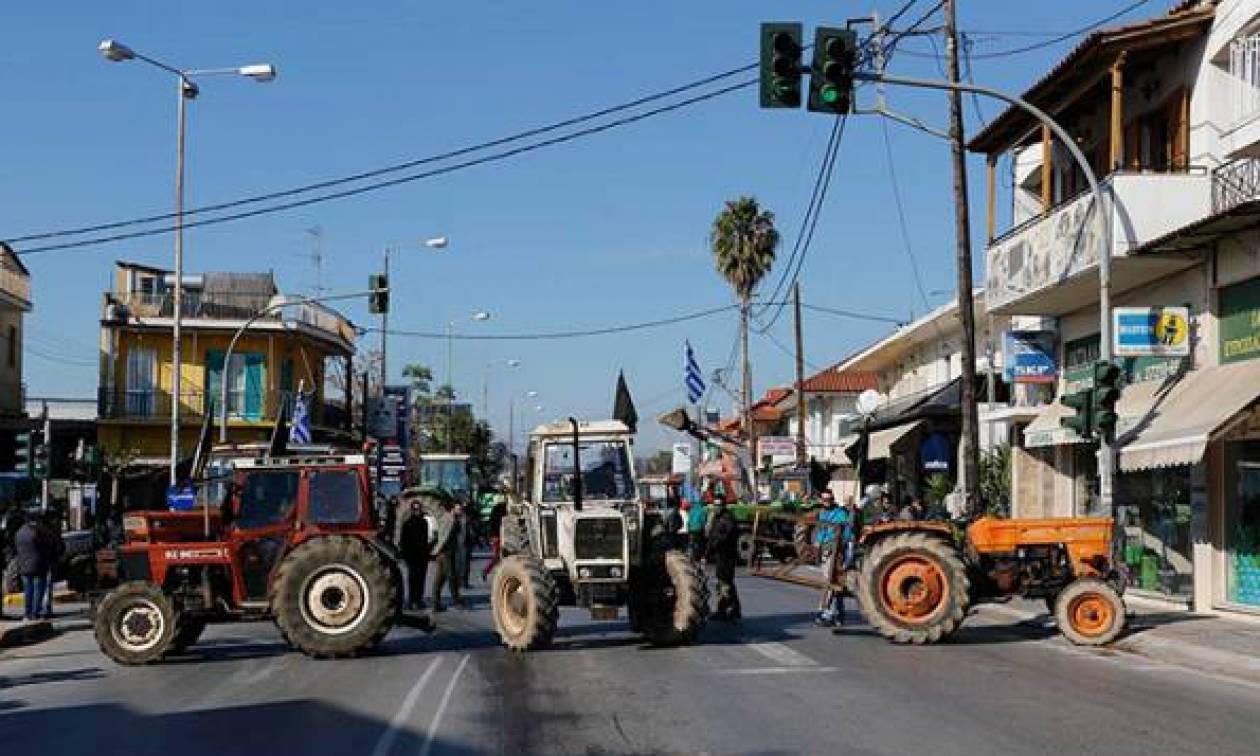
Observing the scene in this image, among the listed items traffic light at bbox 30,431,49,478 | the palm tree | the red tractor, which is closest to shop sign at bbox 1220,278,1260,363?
the red tractor

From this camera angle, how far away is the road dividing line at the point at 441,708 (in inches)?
396

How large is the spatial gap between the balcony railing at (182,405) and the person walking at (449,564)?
30.1 metres

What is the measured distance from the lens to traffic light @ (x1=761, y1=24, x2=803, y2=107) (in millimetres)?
16156

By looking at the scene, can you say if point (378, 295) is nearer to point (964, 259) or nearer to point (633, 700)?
point (964, 259)

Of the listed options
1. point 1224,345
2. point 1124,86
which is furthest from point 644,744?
point 1124,86

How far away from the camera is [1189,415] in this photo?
19250 mm

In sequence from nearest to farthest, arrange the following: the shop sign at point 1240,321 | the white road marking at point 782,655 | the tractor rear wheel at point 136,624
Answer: the white road marking at point 782,655 → the tractor rear wheel at point 136,624 → the shop sign at point 1240,321

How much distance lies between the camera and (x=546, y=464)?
56.2 feet

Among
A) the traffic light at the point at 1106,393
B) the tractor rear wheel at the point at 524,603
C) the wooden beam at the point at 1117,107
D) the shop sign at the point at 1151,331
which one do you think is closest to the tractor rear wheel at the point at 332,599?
the tractor rear wheel at the point at 524,603

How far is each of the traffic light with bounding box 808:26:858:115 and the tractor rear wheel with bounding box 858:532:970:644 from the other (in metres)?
5.20

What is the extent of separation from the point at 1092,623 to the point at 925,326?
2397 cm

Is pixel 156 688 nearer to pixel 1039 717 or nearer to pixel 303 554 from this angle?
pixel 303 554

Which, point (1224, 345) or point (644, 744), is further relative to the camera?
point (1224, 345)

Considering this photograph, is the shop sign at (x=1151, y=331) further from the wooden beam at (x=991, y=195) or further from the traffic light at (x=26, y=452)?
the traffic light at (x=26, y=452)
